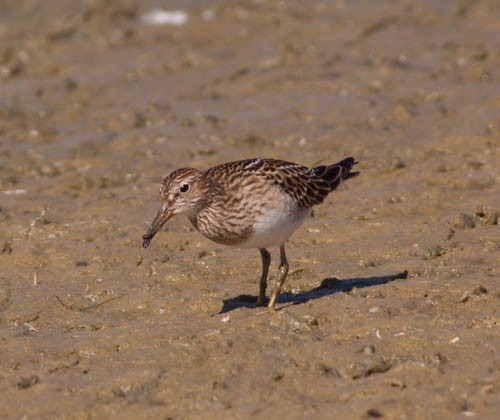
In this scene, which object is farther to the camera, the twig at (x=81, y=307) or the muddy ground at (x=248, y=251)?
the twig at (x=81, y=307)

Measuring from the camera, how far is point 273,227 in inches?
349

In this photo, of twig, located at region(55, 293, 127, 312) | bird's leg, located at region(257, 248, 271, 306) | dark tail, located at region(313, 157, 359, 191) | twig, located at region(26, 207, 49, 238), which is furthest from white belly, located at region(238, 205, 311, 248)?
twig, located at region(26, 207, 49, 238)

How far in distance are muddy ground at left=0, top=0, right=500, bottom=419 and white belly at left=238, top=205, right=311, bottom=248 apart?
0.52 meters

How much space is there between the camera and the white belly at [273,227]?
8.81 meters

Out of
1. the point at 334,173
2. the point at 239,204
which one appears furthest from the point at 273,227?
the point at 334,173

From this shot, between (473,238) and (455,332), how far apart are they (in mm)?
2310

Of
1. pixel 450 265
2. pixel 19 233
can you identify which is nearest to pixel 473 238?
pixel 450 265

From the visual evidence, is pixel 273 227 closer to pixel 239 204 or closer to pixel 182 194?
pixel 239 204

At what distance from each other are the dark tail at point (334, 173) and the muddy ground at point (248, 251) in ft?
2.11

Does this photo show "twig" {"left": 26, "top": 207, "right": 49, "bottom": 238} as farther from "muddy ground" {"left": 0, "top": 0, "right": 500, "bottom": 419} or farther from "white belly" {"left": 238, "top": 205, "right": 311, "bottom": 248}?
"white belly" {"left": 238, "top": 205, "right": 311, "bottom": 248}

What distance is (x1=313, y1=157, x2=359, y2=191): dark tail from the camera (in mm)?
9836

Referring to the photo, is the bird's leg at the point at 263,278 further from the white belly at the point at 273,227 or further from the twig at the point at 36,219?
the twig at the point at 36,219

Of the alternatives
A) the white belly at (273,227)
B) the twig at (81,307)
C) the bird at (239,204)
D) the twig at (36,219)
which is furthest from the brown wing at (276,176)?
the twig at (36,219)

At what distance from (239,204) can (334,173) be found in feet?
4.79
